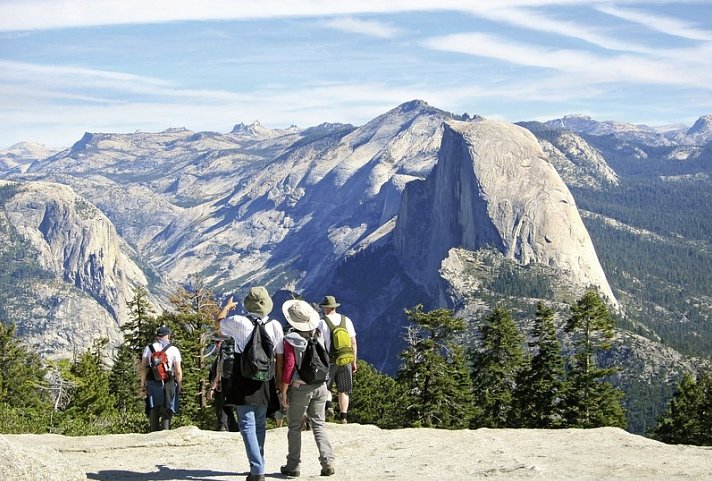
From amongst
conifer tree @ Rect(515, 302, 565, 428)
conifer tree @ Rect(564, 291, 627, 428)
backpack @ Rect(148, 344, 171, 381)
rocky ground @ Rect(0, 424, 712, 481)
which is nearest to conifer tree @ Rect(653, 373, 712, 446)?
conifer tree @ Rect(564, 291, 627, 428)

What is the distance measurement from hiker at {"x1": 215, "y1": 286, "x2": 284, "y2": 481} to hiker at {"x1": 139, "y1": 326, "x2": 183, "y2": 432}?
648 centimetres

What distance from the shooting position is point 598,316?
48875mm

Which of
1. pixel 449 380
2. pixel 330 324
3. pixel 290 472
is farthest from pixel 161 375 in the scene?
pixel 449 380

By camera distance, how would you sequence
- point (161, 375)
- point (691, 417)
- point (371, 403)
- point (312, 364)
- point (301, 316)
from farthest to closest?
point (371, 403) < point (691, 417) < point (161, 375) < point (301, 316) < point (312, 364)

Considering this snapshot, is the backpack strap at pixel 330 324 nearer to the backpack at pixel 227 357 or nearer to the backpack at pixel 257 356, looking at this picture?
the backpack at pixel 257 356

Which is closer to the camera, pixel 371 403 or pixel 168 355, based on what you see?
pixel 168 355

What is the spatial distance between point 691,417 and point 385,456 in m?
49.9

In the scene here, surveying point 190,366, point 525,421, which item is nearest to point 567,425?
point 525,421

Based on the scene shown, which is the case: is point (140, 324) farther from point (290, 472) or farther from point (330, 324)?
point (290, 472)

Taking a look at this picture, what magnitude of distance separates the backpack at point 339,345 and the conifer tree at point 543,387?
36234 mm

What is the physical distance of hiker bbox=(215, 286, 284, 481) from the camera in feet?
44.4

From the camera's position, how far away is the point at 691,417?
6000cm

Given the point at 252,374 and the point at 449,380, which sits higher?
the point at 252,374

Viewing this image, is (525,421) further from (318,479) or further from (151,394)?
Answer: (318,479)
